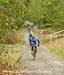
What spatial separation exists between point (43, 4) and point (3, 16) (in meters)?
33.8

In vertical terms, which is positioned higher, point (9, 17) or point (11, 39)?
point (9, 17)

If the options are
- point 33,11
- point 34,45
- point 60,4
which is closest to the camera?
point 34,45

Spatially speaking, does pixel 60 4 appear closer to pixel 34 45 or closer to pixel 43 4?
pixel 43 4

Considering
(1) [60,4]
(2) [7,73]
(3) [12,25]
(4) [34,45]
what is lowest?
(1) [60,4]

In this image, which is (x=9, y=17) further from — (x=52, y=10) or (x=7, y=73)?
(x=52, y=10)

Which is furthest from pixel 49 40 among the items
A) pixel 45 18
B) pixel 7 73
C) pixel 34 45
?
pixel 7 73

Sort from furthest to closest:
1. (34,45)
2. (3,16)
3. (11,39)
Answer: (11,39) → (34,45) → (3,16)

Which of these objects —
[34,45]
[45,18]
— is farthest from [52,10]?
[34,45]

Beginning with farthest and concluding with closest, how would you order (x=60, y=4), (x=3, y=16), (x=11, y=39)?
(x=60, y=4), (x=11, y=39), (x=3, y=16)

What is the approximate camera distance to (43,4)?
4928cm

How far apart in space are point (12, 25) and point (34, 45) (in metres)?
7.96

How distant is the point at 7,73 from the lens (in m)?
16.8

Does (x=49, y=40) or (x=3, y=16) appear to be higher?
(x=3, y=16)

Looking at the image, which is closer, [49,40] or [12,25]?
[12,25]
